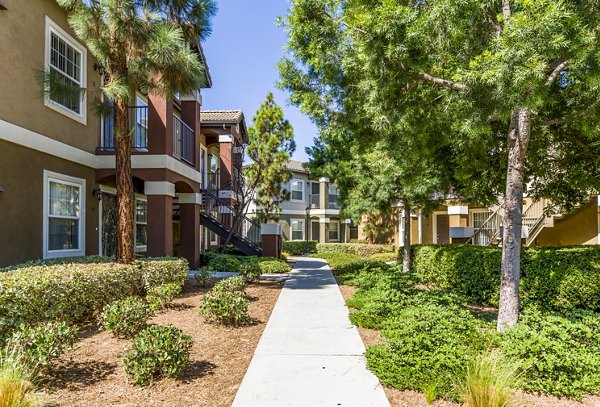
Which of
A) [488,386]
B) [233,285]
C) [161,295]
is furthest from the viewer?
[233,285]

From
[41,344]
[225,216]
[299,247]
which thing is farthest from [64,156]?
[299,247]

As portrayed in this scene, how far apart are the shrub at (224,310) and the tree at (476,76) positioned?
4.11 metres

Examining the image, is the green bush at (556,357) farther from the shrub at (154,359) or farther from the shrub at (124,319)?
the shrub at (124,319)

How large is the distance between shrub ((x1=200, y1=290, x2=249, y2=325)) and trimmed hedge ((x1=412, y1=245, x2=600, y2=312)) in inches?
227

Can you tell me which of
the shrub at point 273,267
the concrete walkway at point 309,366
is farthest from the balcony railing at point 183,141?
the concrete walkway at point 309,366

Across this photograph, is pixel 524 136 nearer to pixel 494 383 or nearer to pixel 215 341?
pixel 494 383

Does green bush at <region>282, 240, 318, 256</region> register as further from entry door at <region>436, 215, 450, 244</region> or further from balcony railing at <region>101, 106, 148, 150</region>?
balcony railing at <region>101, 106, 148, 150</region>

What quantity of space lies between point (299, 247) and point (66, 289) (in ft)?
81.6

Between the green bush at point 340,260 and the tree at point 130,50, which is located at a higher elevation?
the tree at point 130,50

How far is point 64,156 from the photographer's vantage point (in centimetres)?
1020

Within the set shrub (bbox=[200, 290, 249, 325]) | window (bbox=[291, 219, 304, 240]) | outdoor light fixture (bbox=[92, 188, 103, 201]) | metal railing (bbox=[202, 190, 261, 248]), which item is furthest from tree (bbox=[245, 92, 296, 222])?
window (bbox=[291, 219, 304, 240])

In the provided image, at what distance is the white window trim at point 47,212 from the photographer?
9523mm

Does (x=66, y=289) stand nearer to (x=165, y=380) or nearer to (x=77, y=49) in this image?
(x=165, y=380)

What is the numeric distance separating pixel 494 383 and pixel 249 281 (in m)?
9.62
